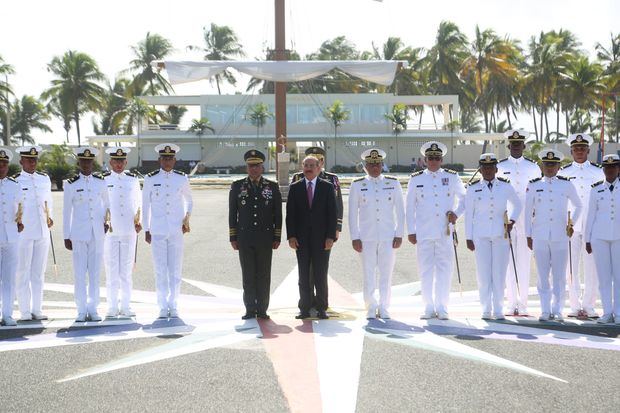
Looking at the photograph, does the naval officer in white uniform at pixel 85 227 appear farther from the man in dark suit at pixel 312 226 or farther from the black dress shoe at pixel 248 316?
the man in dark suit at pixel 312 226

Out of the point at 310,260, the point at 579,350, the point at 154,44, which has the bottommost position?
the point at 579,350

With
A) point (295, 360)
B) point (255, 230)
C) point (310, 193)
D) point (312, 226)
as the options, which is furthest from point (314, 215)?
point (295, 360)

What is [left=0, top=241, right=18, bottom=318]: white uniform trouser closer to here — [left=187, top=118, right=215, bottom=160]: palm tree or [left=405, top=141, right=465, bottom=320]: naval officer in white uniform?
[left=405, top=141, right=465, bottom=320]: naval officer in white uniform

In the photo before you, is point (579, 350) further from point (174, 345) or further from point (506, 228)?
point (174, 345)

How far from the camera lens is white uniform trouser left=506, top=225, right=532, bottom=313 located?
771cm

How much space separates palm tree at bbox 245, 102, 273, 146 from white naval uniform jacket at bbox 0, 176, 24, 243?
48695 mm

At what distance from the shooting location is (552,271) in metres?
7.50

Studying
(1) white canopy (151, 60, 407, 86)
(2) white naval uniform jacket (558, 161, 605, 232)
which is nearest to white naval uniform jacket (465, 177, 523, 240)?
(2) white naval uniform jacket (558, 161, 605, 232)

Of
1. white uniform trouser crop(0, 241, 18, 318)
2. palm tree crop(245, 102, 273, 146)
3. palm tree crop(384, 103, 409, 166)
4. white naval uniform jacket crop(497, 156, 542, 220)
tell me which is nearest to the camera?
white uniform trouser crop(0, 241, 18, 318)

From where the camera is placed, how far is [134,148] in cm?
5762

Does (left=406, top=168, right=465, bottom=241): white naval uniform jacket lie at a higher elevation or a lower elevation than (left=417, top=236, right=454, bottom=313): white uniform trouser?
higher

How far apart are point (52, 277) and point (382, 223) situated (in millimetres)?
5472

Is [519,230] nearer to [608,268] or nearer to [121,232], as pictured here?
[608,268]

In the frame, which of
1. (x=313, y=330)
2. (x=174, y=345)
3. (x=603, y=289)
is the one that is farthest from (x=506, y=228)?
(x=174, y=345)
